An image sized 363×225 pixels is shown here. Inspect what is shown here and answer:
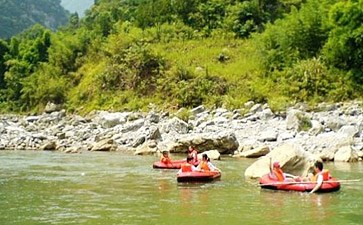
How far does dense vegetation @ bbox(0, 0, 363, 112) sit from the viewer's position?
3131 centimetres

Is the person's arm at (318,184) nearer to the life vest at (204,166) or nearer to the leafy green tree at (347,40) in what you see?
the life vest at (204,166)

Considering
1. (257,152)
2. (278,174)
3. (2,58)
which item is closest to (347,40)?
(257,152)

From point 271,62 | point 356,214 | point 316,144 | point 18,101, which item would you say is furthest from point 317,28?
point 18,101

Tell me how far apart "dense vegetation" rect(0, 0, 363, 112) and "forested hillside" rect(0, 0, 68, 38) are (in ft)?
173

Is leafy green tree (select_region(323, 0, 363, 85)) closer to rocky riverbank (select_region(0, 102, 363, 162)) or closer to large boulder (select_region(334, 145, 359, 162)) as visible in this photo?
rocky riverbank (select_region(0, 102, 363, 162))

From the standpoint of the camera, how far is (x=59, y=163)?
22.4 metres

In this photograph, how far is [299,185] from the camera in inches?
581

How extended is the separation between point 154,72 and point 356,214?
96.4ft

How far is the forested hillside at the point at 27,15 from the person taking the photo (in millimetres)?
103938

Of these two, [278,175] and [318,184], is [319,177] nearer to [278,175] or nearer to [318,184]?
[318,184]

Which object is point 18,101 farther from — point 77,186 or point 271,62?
point 77,186

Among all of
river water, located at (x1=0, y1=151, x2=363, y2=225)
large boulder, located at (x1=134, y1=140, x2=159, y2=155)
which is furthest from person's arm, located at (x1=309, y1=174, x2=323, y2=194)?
large boulder, located at (x1=134, y1=140, x2=159, y2=155)

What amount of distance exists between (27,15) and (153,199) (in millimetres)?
109590

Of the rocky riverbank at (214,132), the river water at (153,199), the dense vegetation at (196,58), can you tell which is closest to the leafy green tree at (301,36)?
the dense vegetation at (196,58)
